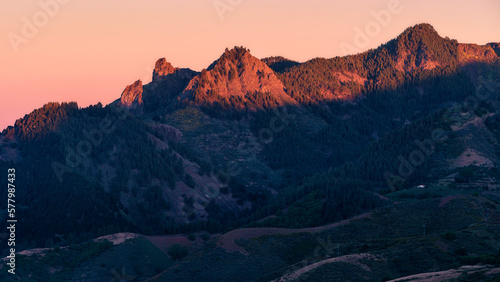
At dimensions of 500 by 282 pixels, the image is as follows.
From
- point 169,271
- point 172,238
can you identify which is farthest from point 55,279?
point 172,238

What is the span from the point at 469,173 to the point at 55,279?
338ft

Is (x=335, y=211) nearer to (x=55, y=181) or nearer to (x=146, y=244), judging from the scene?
(x=146, y=244)

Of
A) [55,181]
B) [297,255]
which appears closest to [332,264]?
[297,255]

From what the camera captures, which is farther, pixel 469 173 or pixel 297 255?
pixel 469 173

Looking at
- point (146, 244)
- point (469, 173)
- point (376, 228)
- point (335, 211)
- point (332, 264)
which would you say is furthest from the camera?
point (469, 173)

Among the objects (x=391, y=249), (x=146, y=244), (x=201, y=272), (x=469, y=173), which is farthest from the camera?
(x=469, y=173)

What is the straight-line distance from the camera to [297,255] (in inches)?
5428

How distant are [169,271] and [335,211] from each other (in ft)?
158

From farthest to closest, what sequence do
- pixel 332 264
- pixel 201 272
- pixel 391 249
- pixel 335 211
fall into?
pixel 335 211, pixel 201 272, pixel 391 249, pixel 332 264

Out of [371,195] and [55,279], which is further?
[371,195]

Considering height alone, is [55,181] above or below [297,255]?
above

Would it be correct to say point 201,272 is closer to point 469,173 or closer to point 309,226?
point 309,226

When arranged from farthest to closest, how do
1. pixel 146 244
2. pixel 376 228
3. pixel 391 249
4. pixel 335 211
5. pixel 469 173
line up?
1. pixel 469 173
2. pixel 335 211
3. pixel 146 244
4. pixel 376 228
5. pixel 391 249

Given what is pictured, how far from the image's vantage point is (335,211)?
169 metres
